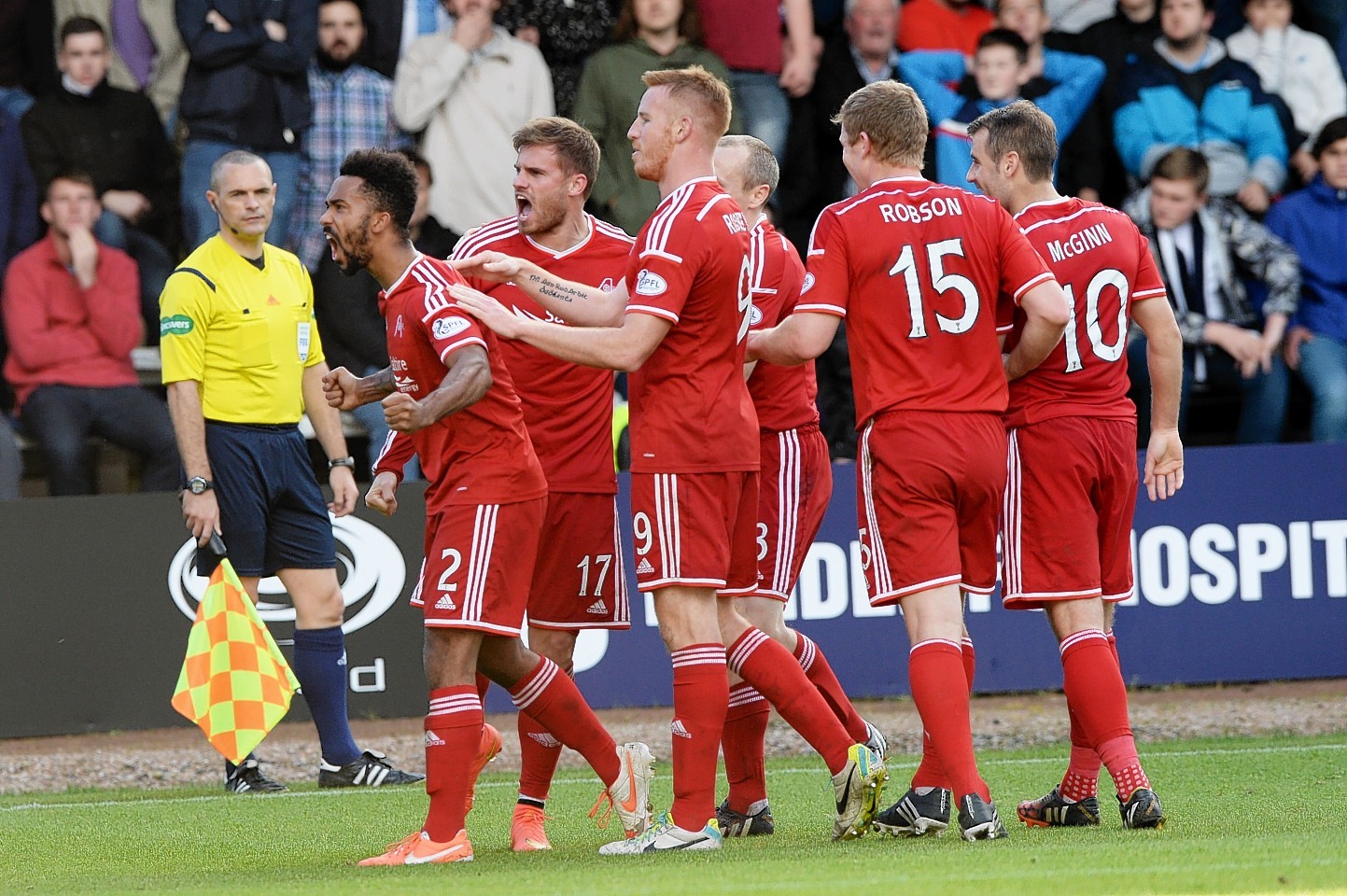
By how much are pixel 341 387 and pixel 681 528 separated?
1159mm

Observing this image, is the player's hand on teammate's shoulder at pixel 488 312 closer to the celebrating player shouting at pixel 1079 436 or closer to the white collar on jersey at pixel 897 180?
the white collar on jersey at pixel 897 180

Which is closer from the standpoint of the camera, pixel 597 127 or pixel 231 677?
pixel 231 677

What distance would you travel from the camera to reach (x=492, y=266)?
545cm

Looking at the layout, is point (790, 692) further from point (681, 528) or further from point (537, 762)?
point (537, 762)

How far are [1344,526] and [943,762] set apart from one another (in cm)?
551

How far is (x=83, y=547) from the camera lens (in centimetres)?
927

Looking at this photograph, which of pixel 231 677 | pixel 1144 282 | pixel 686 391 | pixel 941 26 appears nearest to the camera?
pixel 686 391

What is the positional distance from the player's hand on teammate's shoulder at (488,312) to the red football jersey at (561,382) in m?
0.76

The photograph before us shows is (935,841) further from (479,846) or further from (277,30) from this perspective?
(277,30)

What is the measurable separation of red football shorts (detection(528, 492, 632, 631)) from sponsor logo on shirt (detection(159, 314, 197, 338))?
2401mm

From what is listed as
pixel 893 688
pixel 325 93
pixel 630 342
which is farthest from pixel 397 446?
pixel 325 93

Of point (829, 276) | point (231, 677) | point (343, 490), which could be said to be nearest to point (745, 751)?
point (829, 276)

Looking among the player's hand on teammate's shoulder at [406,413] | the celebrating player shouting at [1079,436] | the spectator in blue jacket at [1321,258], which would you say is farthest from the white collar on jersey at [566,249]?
the spectator in blue jacket at [1321,258]

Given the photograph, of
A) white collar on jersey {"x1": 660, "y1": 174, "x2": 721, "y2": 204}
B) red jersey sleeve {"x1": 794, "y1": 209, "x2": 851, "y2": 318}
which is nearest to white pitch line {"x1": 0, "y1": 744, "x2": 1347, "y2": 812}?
red jersey sleeve {"x1": 794, "y1": 209, "x2": 851, "y2": 318}
